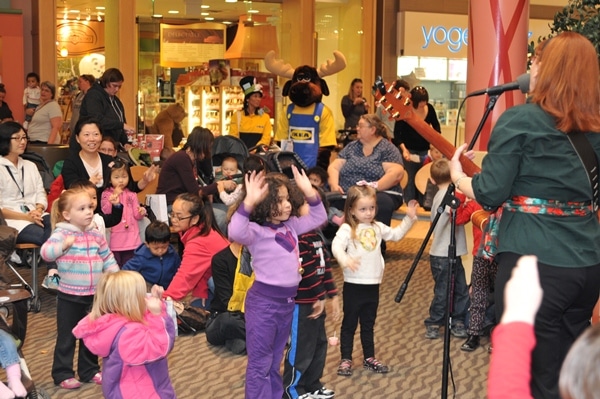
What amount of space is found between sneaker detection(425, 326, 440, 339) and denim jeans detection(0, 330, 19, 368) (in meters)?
3.09

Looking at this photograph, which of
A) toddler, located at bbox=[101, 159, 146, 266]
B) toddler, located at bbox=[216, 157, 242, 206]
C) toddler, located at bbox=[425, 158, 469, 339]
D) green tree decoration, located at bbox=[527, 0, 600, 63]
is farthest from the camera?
toddler, located at bbox=[216, 157, 242, 206]

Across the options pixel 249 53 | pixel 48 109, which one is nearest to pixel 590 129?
pixel 48 109

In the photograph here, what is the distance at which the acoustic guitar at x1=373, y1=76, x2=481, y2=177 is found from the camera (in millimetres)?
4621

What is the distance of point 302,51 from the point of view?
1470cm

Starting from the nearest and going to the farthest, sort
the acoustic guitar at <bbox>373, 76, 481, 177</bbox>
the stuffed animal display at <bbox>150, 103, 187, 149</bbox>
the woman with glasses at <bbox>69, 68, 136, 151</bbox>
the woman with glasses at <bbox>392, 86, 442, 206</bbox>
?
1. the acoustic guitar at <bbox>373, 76, 481, 177</bbox>
2. the woman with glasses at <bbox>69, 68, 136, 151</bbox>
3. the woman with glasses at <bbox>392, 86, 442, 206</bbox>
4. the stuffed animal display at <bbox>150, 103, 187, 149</bbox>

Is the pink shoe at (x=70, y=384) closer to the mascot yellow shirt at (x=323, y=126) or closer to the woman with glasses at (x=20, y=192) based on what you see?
the woman with glasses at (x=20, y=192)

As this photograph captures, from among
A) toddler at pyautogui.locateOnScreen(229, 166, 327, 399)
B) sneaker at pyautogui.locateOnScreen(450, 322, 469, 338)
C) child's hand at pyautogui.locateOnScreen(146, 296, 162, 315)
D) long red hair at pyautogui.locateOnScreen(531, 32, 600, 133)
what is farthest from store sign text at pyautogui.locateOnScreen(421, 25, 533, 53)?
long red hair at pyautogui.locateOnScreen(531, 32, 600, 133)

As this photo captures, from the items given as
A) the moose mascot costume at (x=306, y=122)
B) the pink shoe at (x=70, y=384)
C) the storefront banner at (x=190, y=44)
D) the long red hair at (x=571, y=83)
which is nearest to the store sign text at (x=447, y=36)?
the storefront banner at (x=190, y=44)

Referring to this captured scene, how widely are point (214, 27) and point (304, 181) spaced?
32.8ft

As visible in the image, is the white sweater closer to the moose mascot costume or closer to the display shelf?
the moose mascot costume

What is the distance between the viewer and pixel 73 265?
5.13 metres

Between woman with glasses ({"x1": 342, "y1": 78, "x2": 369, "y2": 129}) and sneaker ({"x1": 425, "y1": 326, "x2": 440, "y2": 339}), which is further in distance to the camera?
woman with glasses ({"x1": 342, "y1": 78, "x2": 369, "y2": 129})

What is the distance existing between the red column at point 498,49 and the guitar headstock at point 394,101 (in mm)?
2127

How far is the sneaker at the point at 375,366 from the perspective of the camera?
18.5 ft
